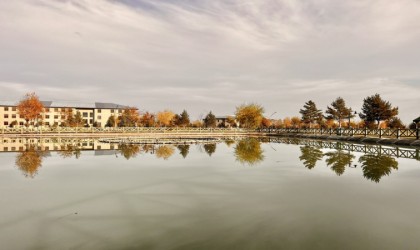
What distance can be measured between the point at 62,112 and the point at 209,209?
398 feet

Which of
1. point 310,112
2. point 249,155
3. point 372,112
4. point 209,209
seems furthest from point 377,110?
point 209,209

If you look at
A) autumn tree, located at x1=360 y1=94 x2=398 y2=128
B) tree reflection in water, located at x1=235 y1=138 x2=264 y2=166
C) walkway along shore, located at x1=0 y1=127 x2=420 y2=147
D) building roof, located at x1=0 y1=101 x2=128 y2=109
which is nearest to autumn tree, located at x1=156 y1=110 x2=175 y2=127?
building roof, located at x1=0 y1=101 x2=128 y2=109

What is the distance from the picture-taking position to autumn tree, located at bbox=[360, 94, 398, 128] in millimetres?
74875

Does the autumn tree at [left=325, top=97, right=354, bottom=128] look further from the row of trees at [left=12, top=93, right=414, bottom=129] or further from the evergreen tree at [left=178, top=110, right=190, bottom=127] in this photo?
the evergreen tree at [left=178, top=110, right=190, bottom=127]

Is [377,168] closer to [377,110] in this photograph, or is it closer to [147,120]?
[377,110]

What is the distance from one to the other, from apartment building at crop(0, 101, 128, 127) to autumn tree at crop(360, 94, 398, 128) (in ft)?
282

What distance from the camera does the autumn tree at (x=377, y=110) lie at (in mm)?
74875

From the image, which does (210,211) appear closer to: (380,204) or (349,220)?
(349,220)

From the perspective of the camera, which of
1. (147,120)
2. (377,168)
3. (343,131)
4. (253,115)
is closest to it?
(377,168)

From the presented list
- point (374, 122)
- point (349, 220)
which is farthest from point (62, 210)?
point (374, 122)

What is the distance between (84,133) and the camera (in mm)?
60969

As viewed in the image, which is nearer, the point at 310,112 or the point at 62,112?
the point at 310,112

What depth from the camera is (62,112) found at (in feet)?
383

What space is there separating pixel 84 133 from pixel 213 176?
2071 inches
